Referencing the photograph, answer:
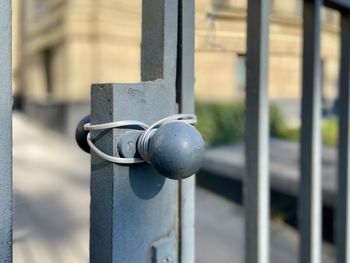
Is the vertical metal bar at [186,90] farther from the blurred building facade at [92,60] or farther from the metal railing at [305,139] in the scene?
the blurred building facade at [92,60]

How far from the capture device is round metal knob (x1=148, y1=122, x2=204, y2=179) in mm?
671

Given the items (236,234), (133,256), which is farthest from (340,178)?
(236,234)

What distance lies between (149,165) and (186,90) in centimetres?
20

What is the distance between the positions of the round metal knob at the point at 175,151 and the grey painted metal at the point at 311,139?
615 mm

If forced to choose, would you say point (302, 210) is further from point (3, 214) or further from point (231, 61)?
point (231, 61)

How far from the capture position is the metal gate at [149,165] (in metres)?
0.72

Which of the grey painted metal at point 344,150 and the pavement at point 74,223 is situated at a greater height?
the grey painted metal at point 344,150

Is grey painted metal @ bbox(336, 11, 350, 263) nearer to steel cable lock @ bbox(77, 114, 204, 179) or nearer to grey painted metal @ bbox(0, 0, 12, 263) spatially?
steel cable lock @ bbox(77, 114, 204, 179)

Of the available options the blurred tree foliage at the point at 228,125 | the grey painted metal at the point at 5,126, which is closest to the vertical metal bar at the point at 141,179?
the grey painted metal at the point at 5,126

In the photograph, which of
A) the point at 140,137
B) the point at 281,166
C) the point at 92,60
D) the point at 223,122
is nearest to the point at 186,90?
the point at 140,137

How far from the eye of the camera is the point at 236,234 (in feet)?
11.8

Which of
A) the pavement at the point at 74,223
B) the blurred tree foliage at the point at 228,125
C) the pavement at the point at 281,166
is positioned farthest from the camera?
the blurred tree foliage at the point at 228,125

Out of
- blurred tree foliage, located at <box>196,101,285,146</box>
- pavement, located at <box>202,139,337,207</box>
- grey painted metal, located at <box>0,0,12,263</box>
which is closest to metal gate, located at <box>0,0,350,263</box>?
grey painted metal, located at <box>0,0,12,263</box>

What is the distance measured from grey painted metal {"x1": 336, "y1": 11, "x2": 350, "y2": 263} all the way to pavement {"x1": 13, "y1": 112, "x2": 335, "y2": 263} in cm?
108
